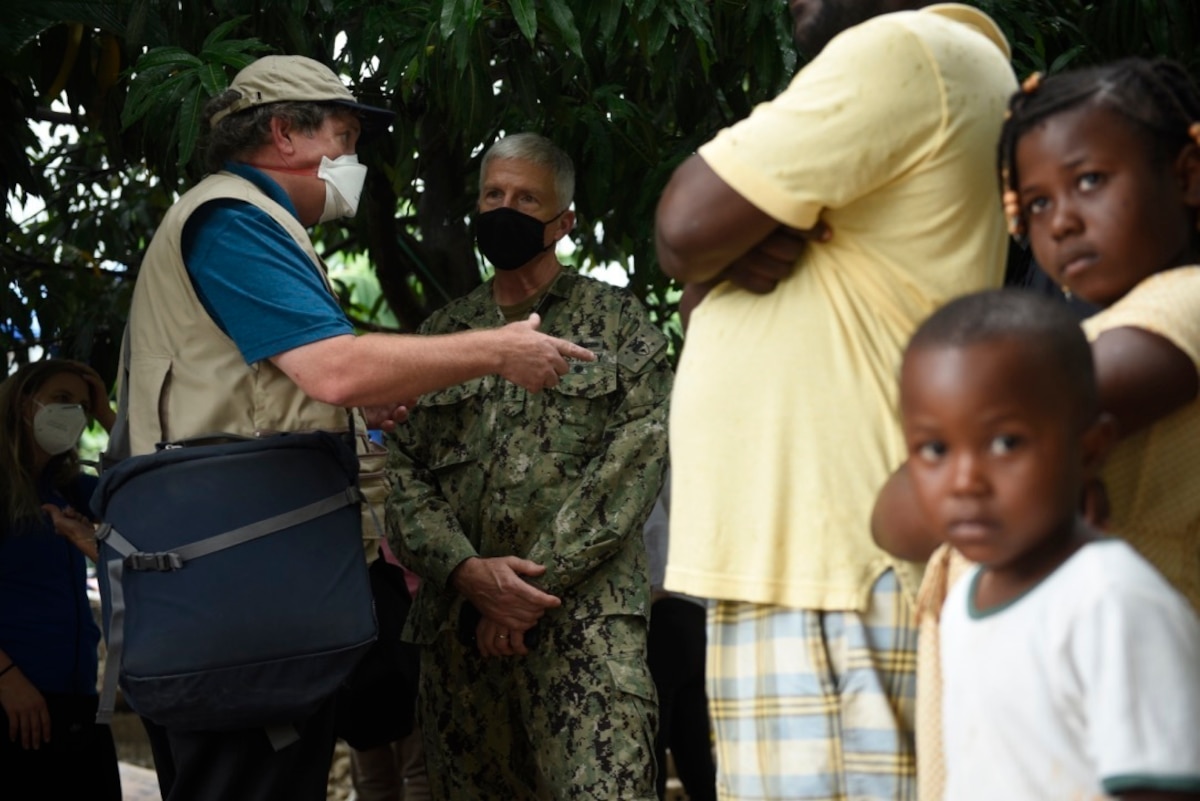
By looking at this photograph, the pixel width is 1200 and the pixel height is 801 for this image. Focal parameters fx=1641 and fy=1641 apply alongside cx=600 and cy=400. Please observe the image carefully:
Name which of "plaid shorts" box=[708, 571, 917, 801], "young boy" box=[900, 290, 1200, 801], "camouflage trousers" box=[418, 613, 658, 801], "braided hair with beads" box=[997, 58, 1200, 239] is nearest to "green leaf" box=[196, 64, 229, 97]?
"camouflage trousers" box=[418, 613, 658, 801]

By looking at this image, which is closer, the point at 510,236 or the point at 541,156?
the point at 510,236

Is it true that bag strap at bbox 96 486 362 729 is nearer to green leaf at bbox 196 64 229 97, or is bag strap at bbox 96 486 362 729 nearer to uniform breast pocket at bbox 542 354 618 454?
uniform breast pocket at bbox 542 354 618 454

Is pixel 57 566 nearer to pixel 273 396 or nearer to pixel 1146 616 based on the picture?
pixel 273 396

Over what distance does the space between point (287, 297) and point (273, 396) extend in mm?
241

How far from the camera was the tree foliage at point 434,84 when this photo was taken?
440 centimetres

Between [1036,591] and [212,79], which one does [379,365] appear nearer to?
[212,79]

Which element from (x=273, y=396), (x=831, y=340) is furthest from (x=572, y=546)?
(x=831, y=340)

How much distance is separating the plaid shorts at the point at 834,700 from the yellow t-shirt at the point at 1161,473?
1.39ft

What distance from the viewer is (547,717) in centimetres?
442

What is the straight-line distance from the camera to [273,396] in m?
3.69

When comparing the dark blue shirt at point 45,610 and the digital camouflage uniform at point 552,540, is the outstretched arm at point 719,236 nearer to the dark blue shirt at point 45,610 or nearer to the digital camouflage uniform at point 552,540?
the digital camouflage uniform at point 552,540

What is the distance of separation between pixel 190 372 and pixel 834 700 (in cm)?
179

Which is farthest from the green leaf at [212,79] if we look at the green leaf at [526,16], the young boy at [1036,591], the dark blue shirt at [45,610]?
the young boy at [1036,591]

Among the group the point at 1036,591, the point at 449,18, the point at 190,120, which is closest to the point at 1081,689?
the point at 1036,591
